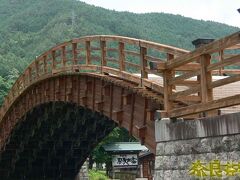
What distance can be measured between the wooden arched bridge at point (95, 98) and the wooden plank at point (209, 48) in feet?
0.06

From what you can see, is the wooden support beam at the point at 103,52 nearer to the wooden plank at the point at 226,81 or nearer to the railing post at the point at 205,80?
the railing post at the point at 205,80

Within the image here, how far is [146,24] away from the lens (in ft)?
575

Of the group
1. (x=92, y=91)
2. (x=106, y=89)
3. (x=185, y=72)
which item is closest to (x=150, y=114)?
(x=185, y=72)

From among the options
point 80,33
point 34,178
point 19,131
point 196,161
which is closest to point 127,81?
point 196,161

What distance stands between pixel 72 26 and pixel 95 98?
126054 millimetres

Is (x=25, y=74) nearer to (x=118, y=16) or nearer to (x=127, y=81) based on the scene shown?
(x=127, y=81)

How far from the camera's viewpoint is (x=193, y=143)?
9438 mm

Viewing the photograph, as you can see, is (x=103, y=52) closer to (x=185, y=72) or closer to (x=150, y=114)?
(x=150, y=114)

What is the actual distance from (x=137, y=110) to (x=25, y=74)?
624 inches

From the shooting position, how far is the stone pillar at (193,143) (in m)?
8.52

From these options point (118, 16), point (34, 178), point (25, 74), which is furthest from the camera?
point (118, 16)

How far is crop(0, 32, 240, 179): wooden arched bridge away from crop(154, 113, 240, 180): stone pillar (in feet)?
1.01

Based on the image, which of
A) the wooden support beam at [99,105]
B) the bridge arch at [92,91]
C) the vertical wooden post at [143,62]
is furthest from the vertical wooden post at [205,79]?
the wooden support beam at [99,105]

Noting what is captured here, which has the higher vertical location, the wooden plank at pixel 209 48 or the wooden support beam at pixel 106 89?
the wooden support beam at pixel 106 89
